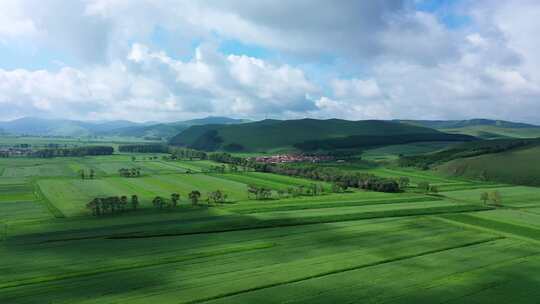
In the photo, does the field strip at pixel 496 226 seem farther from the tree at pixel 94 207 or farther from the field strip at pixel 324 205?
the tree at pixel 94 207

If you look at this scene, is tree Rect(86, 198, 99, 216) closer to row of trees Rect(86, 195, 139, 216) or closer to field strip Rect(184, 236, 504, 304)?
row of trees Rect(86, 195, 139, 216)

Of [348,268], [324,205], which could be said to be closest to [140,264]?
[348,268]

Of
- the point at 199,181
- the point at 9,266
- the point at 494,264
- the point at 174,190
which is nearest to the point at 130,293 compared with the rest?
the point at 9,266

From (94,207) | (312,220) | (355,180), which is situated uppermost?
(355,180)

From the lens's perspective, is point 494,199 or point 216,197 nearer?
point 216,197

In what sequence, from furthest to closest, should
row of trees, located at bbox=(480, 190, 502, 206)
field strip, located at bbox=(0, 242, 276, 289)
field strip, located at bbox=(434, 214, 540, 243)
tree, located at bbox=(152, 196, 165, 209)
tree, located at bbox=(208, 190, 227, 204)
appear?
1. row of trees, located at bbox=(480, 190, 502, 206)
2. tree, located at bbox=(208, 190, 227, 204)
3. tree, located at bbox=(152, 196, 165, 209)
4. field strip, located at bbox=(434, 214, 540, 243)
5. field strip, located at bbox=(0, 242, 276, 289)

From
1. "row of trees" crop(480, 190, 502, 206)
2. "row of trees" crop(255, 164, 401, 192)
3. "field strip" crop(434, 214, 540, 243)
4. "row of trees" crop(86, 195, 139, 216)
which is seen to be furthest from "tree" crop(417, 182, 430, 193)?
"row of trees" crop(86, 195, 139, 216)

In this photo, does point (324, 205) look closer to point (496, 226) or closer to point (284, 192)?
point (284, 192)
